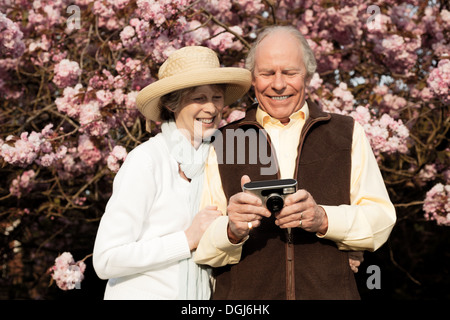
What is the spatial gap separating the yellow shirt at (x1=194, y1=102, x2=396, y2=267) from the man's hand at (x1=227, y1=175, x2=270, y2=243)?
4.0 inches

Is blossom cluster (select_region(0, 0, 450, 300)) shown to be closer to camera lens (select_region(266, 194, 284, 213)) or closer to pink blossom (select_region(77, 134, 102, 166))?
pink blossom (select_region(77, 134, 102, 166))

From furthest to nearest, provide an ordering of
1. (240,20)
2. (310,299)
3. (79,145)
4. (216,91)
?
(240,20)
(79,145)
(216,91)
(310,299)

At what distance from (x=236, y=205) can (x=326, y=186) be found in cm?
50

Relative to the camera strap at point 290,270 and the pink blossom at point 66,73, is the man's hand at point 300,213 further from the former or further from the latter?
the pink blossom at point 66,73

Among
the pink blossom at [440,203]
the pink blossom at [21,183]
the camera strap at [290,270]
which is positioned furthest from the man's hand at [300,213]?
the pink blossom at [21,183]

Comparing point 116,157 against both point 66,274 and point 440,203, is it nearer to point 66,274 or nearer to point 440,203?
point 66,274

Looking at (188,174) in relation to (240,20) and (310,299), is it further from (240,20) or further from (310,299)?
(240,20)

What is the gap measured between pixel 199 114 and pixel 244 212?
2.15 feet

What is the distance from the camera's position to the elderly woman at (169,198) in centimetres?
211

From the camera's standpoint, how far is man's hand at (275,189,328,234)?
6.07 ft

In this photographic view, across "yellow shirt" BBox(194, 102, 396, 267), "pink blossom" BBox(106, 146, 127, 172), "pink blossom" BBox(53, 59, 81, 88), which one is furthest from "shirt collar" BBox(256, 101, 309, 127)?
"pink blossom" BBox(53, 59, 81, 88)

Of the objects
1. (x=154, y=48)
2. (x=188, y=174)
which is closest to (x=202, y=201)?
(x=188, y=174)

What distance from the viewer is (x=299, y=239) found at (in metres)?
2.15

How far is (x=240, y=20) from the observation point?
14.8 ft
